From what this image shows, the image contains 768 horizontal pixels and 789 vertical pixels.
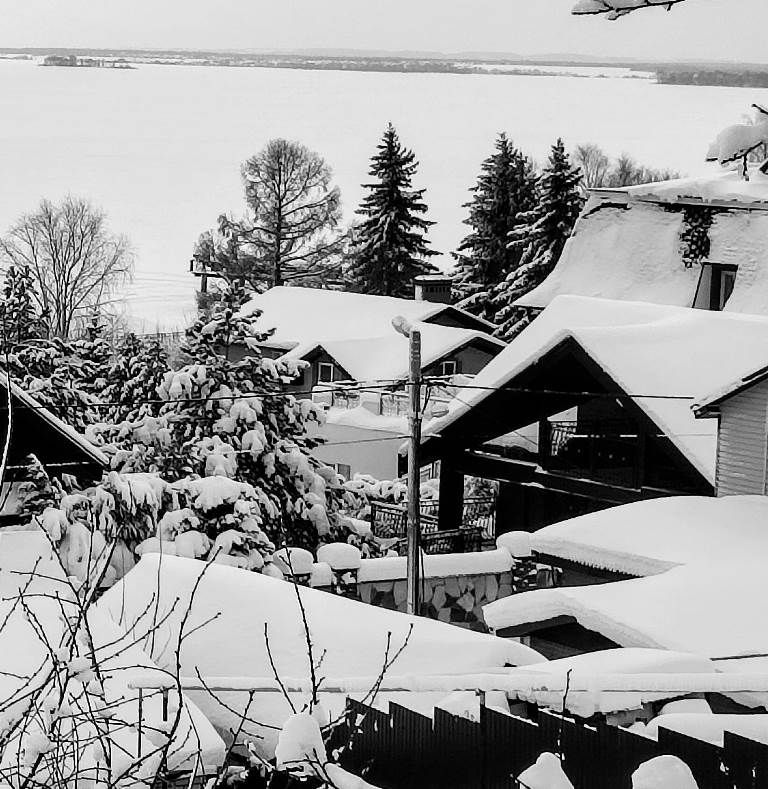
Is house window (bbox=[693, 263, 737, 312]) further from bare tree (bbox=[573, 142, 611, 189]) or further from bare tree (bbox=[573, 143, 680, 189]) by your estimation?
bare tree (bbox=[573, 142, 611, 189])

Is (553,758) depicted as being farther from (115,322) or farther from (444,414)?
(115,322)

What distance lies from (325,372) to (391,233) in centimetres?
1693

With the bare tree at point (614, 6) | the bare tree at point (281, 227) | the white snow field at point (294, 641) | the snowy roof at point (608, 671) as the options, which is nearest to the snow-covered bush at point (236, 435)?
the white snow field at point (294, 641)

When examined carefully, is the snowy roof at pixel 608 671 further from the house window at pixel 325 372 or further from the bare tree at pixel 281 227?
the bare tree at pixel 281 227

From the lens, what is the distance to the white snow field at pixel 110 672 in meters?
4.39

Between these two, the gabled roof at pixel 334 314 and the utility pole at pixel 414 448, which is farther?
the gabled roof at pixel 334 314

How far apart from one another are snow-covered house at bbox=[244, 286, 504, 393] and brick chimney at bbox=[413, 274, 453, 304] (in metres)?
0.25

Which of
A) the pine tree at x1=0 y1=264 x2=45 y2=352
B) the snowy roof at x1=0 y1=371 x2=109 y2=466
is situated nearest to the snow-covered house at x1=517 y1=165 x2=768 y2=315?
the pine tree at x1=0 y1=264 x2=45 y2=352

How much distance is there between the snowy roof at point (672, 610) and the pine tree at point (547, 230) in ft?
111

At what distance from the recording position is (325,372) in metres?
36.9

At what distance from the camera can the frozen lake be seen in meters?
67.0

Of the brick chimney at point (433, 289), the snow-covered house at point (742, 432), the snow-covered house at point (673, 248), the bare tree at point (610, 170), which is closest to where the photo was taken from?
the snow-covered house at point (742, 432)

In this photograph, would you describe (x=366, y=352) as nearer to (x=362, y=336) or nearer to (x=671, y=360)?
(x=362, y=336)

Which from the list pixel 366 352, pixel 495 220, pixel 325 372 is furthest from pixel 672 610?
pixel 495 220
